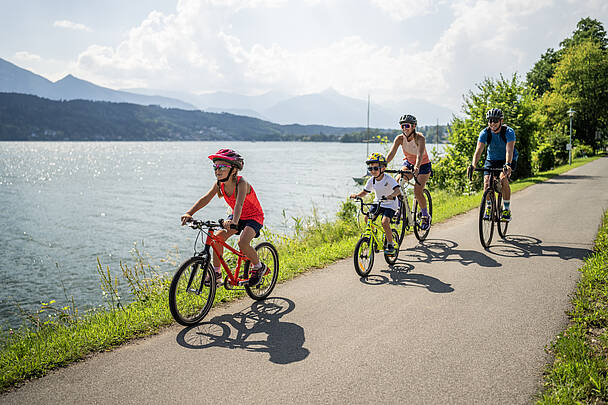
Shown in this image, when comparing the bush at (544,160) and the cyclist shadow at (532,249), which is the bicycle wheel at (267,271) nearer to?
the cyclist shadow at (532,249)

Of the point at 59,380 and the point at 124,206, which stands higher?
the point at 59,380

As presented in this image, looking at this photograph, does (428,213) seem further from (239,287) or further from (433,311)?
(239,287)

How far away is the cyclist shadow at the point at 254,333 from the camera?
4180 mm

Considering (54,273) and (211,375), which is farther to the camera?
(54,273)

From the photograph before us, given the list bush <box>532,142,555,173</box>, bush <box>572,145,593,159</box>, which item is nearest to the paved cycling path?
bush <box>532,142,555,173</box>

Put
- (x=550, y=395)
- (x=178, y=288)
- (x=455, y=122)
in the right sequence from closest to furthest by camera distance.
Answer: (x=550, y=395)
(x=178, y=288)
(x=455, y=122)

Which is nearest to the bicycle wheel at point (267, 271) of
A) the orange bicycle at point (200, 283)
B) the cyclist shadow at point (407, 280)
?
Result: the orange bicycle at point (200, 283)

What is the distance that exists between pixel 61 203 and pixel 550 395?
3480cm

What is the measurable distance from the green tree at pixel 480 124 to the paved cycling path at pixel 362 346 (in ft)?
46.9

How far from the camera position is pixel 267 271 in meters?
5.62

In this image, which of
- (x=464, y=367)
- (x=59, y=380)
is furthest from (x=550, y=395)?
(x=59, y=380)

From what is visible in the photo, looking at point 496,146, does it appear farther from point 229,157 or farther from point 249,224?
point 229,157

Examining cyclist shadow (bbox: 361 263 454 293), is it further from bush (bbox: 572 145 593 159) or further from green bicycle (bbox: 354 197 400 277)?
bush (bbox: 572 145 593 159)

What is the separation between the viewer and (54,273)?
13867 millimetres
